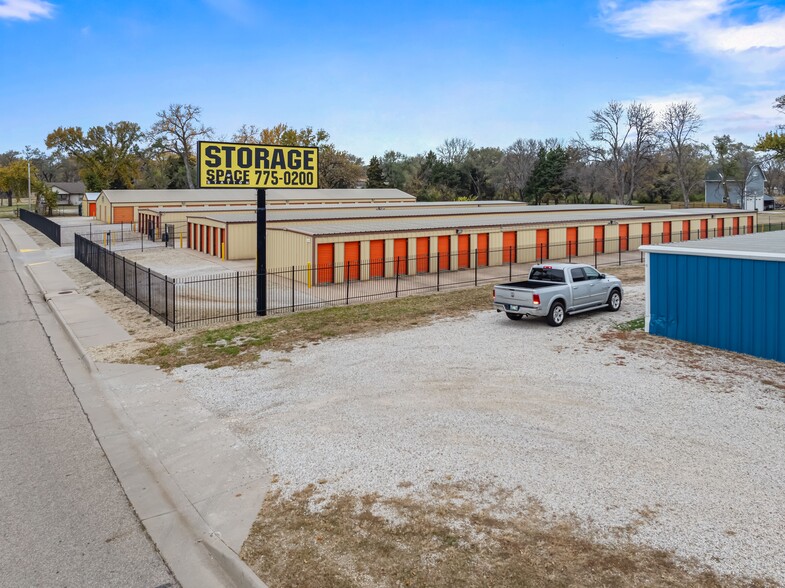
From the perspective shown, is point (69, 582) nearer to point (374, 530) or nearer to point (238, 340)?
point (374, 530)

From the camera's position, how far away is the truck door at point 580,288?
20497 millimetres

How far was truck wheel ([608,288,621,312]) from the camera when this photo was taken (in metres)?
22.0

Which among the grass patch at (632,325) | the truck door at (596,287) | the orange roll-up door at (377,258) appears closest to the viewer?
the grass patch at (632,325)

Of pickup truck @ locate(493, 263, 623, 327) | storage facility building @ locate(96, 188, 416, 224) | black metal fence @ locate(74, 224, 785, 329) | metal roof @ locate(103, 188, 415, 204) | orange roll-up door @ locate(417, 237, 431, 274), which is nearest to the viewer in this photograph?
pickup truck @ locate(493, 263, 623, 327)

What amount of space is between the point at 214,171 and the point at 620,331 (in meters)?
14.7

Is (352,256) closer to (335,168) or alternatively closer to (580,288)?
(580,288)

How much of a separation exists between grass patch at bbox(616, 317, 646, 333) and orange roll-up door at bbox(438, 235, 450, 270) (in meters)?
15.4

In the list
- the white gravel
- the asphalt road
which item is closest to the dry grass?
the white gravel

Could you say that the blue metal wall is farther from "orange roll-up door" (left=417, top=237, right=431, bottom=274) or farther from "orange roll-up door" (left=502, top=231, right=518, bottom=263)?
"orange roll-up door" (left=502, top=231, right=518, bottom=263)

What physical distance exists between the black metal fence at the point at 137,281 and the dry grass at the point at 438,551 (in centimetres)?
1341

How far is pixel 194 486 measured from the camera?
9320mm

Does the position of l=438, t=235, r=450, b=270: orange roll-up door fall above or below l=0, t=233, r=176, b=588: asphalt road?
above

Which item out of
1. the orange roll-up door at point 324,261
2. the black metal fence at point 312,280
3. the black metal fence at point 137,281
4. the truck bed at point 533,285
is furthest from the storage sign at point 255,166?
the truck bed at point 533,285

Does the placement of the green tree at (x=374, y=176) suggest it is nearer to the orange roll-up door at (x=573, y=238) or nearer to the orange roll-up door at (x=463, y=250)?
the orange roll-up door at (x=573, y=238)
